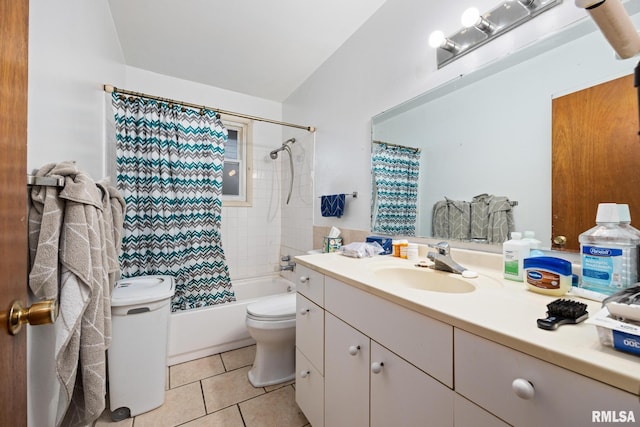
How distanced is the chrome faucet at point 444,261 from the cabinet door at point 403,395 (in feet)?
1.47

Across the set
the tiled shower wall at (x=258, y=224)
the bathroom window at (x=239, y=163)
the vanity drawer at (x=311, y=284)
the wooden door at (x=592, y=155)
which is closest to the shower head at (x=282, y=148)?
the tiled shower wall at (x=258, y=224)

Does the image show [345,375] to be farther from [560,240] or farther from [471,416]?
[560,240]

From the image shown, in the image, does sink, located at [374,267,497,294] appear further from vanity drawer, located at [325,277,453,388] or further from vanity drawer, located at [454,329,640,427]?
vanity drawer, located at [454,329,640,427]

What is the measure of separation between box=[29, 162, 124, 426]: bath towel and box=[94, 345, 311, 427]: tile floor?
1.79 ft

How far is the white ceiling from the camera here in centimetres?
159

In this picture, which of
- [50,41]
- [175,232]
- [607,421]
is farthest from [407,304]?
[175,232]

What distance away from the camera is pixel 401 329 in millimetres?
714

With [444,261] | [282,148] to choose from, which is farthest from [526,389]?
[282,148]

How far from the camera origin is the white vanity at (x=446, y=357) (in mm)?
412

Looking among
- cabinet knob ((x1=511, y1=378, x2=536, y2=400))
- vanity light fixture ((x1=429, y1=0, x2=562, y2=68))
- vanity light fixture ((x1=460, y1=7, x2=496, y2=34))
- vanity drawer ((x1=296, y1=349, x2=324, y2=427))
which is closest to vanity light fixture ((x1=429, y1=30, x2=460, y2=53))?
vanity light fixture ((x1=429, y1=0, x2=562, y2=68))

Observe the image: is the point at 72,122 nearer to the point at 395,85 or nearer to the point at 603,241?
the point at 395,85

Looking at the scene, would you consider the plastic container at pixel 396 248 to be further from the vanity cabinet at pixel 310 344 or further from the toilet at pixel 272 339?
the toilet at pixel 272 339

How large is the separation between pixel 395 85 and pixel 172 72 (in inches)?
81.3

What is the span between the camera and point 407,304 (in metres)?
0.68
